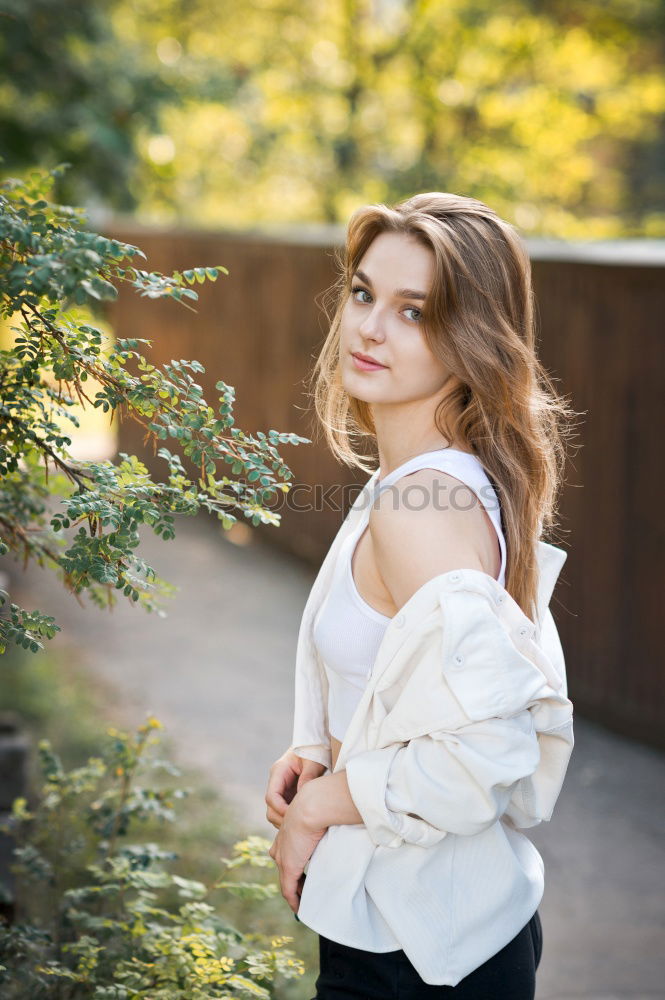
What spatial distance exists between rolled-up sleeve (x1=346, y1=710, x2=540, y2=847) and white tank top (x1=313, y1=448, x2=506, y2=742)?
0.21 metres

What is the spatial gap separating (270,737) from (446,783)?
392cm

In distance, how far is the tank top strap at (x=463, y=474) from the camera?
1837 mm

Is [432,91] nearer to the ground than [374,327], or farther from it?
farther from it

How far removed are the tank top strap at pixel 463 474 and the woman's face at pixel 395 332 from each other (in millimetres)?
140

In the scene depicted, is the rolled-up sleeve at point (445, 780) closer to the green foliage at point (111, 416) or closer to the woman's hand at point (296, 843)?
the woman's hand at point (296, 843)

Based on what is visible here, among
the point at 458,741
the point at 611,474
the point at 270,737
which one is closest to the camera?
the point at 458,741

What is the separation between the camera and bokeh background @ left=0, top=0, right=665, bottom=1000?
193 inches

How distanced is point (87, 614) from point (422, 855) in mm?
Result: 5896

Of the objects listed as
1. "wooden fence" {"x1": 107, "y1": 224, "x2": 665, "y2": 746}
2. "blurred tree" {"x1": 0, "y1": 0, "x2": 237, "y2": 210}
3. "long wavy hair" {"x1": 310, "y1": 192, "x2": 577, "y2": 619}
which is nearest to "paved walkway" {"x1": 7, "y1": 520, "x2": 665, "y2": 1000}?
"wooden fence" {"x1": 107, "y1": 224, "x2": 665, "y2": 746}

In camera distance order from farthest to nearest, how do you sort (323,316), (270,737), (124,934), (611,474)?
(323,316), (270,737), (611,474), (124,934)

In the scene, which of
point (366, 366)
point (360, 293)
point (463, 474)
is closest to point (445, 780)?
point (463, 474)

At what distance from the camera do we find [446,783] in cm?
170

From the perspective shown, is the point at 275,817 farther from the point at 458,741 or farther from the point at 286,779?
the point at 458,741

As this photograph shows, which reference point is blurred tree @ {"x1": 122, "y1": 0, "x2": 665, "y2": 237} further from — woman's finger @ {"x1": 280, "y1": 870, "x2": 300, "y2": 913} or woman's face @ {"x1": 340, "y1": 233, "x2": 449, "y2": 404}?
woman's finger @ {"x1": 280, "y1": 870, "x2": 300, "y2": 913}
